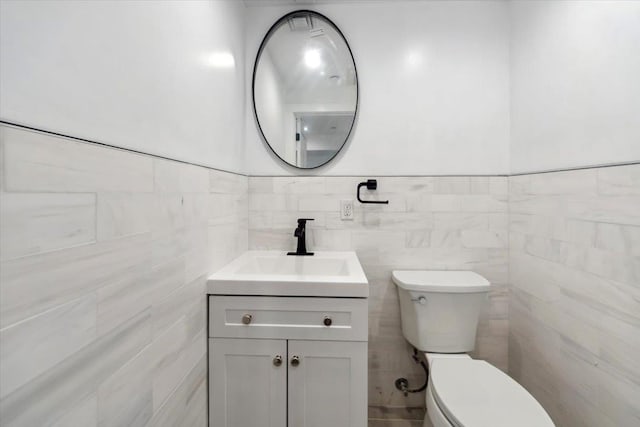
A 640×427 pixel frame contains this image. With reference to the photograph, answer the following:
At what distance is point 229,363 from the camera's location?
1.08 metres

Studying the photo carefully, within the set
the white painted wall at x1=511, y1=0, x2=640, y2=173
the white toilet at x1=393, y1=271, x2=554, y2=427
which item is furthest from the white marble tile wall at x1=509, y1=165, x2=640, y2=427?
the white toilet at x1=393, y1=271, x2=554, y2=427

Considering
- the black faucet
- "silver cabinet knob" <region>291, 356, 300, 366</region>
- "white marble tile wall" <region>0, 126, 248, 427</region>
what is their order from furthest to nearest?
the black faucet, "silver cabinet knob" <region>291, 356, 300, 366</region>, "white marble tile wall" <region>0, 126, 248, 427</region>

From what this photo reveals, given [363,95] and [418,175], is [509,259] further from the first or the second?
[363,95]

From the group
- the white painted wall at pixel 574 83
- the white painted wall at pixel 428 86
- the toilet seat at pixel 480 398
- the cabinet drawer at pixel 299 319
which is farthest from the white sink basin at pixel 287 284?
the white painted wall at pixel 574 83

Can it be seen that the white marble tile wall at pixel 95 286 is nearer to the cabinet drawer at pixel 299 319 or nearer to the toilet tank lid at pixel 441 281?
the cabinet drawer at pixel 299 319

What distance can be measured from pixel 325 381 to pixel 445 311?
657 millimetres

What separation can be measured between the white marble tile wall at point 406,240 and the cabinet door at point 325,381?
547mm

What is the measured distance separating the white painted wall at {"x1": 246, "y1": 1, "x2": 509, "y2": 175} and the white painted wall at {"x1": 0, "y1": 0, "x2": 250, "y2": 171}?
2.55 feet

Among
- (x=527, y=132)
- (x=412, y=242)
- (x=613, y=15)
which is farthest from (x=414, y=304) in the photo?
(x=613, y=15)

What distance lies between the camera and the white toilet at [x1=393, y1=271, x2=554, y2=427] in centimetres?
91

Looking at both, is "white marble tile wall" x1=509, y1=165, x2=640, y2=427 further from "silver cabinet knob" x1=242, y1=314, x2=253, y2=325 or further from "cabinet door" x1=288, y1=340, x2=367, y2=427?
"silver cabinet knob" x1=242, y1=314, x2=253, y2=325

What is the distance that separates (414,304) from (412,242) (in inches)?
14.0

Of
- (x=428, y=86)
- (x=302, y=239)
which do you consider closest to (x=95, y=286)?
(x=302, y=239)

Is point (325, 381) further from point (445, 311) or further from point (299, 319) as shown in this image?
point (445, 311)
